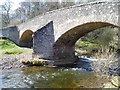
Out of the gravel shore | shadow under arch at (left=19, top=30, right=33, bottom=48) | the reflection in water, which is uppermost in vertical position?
shadow under arch at (left=19, top=30, right=33, bottom=48)

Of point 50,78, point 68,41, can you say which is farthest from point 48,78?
point 68,41

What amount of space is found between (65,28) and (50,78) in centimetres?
577

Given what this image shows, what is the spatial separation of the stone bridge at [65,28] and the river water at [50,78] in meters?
2.64

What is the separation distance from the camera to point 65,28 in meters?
20.0

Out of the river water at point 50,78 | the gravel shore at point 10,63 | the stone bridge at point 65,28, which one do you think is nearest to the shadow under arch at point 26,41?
the stone bridge at point 65,28

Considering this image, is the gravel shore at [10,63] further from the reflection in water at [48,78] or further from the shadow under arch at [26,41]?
the shadow under arch at [26,41]

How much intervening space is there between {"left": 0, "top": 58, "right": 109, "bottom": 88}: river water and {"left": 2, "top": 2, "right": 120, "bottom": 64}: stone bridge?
104 inches

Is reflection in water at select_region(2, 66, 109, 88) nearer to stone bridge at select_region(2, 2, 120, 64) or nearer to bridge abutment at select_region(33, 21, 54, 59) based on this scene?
bridge abutment at select_region(33, 21, 54, 59)

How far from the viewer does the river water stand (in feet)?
45.1

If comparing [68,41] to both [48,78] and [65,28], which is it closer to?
[65,28]

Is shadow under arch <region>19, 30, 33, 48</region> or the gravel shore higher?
shadow under arch <region>19, 30, 33, 48</region>

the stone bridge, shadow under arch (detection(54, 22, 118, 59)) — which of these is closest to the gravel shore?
the stone bridge

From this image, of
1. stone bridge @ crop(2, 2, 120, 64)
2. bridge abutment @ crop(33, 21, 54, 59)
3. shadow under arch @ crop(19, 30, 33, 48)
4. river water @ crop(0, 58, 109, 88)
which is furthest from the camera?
shadow under arch @ crop(19, 30, 33, 48)

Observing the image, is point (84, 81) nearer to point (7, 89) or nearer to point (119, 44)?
point (7, 89)
